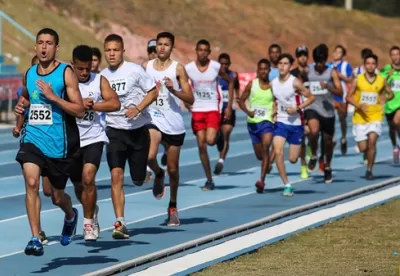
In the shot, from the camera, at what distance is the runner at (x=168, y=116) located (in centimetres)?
1377

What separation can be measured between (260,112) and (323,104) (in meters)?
1.86

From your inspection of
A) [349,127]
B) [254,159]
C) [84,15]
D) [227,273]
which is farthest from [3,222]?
[84,15]

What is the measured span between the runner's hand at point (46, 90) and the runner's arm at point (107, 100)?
0.96m

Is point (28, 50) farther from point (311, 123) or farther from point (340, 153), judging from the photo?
point (311, 123)

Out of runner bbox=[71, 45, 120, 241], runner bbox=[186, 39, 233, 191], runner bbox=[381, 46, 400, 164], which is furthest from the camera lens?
runner bbox=[381, 46, 400, 164]

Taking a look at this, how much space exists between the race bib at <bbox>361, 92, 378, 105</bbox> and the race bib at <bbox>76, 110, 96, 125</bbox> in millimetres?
8586

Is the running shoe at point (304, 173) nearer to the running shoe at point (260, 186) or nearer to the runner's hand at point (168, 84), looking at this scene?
the running shoe at point (260, 186)

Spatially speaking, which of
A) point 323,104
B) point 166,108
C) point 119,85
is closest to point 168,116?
point 166,108

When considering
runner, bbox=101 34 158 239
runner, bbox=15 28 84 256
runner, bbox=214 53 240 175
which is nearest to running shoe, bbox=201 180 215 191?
runner, bbox=214 53 240 175

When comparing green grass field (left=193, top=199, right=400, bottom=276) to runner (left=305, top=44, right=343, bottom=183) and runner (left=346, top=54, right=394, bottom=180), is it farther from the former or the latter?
runner (left=346, top=54, right=394, bottom=180)

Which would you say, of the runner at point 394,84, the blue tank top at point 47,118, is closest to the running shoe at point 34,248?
the blue tank top at point 47,118

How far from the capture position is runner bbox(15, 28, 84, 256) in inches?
404

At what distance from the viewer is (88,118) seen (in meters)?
11.7

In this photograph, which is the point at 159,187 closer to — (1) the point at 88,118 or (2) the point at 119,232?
(2) the point at 119,232
